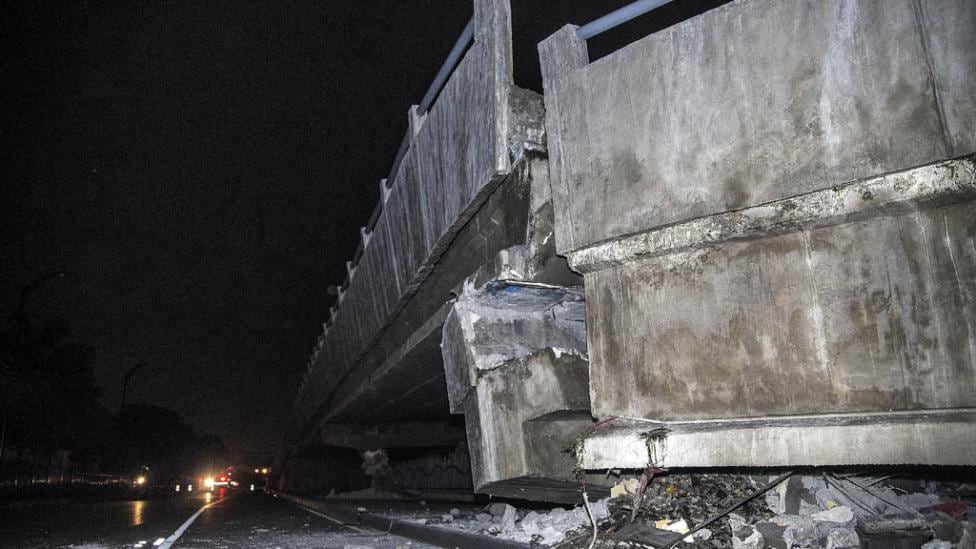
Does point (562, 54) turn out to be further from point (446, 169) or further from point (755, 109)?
point (446, 169)

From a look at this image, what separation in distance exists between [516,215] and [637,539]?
2.50 m

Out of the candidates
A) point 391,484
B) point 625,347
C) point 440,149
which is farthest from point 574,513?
point 391,484

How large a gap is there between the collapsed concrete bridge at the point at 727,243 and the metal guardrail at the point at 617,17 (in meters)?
0.08

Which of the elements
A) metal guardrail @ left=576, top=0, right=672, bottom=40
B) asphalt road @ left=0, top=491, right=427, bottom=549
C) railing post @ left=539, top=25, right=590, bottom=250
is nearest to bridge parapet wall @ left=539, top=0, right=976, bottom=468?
railing post @ left=539, top=25, right=590, bottom=250

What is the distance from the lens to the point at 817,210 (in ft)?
10.8

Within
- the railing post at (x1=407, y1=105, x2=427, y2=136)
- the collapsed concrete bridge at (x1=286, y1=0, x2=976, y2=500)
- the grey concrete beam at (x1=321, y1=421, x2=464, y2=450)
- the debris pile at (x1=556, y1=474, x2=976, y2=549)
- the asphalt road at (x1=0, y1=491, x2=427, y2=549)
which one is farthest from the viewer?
Answer: the grey concrete beam at (x1=321, y1=421, x2=464, y2=450)

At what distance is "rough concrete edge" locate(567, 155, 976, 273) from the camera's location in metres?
2.94

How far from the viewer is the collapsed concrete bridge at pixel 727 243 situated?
3.02 m

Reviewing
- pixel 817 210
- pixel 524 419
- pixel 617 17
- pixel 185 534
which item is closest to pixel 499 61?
pixel 617 17

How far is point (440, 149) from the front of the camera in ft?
20.2

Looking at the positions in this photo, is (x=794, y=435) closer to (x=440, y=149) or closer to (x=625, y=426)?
(x=625, y=426)

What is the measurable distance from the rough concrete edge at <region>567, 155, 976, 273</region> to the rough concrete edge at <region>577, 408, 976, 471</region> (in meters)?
1.01

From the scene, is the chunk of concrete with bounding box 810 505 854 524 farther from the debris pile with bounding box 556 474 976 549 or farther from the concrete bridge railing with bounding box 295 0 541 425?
the concrete bridge railing with bounding box 295 0 541 425

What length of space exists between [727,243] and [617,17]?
1888 mm
